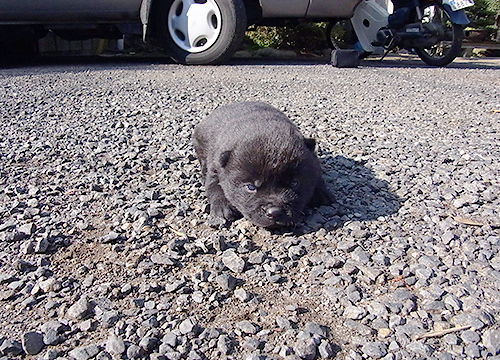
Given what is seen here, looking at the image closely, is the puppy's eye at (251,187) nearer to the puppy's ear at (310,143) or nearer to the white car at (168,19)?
the puppy's ear at (310,143)

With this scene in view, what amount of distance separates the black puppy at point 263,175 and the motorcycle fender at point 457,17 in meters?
6.78

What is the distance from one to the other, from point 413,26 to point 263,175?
7.65m

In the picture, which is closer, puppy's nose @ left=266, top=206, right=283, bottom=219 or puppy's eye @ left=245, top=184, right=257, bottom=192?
puppy's nose @ left=266, top=206, right=283, bottom=219

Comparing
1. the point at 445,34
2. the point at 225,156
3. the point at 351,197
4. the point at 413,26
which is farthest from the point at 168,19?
the point at 351,197

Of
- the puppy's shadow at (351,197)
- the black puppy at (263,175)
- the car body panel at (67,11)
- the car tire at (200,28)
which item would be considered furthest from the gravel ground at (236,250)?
the car body panel at (67,11)

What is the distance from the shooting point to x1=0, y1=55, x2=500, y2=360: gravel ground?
1.98 meters

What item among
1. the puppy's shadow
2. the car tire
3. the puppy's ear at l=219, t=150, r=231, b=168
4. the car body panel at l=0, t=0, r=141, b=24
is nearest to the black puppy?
the puppy's ear at l=219, t=150, r=231, b=168

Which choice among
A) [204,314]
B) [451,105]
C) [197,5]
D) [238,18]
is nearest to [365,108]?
[451,105]

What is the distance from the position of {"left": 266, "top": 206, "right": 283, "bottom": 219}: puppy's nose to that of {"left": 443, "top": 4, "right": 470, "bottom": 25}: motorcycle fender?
7471 millimetres

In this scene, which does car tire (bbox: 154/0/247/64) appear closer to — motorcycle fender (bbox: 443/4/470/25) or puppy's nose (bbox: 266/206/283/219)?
motorcycle fender (bbox: 443/4/470/25)

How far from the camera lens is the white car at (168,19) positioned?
7.96m

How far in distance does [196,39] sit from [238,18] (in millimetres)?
827

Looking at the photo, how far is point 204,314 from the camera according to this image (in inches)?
84.2

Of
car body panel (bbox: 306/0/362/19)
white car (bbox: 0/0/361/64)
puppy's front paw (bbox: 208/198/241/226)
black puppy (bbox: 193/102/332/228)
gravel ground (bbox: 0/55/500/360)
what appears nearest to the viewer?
gravel ground (bbox: 0/55/500/360)
